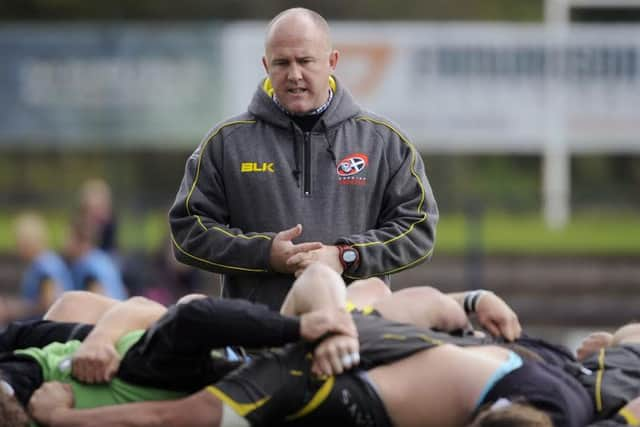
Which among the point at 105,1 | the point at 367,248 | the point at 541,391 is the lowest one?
the point at 541,391

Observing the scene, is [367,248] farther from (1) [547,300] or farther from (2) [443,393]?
(1) [547,300]

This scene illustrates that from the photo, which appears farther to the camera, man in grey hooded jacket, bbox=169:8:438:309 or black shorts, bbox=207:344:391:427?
man in grey hooded jacket, bbox=169:8:438:309

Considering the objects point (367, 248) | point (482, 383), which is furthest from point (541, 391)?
point (367, 248)

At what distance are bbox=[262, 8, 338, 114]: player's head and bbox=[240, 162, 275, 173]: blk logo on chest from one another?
27cm

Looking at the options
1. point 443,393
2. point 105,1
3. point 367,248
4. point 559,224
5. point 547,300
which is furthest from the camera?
point 105,1

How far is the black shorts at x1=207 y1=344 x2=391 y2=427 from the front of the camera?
516 centimetres

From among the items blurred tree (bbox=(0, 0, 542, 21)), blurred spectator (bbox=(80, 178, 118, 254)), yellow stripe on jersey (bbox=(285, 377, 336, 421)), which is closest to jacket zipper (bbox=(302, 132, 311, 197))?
yellow stripe on jersey (bbox=(285, 377, 336, 421))

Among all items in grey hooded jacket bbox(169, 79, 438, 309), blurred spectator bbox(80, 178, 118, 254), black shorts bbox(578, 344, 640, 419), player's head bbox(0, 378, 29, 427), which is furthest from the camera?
blurred spectator bbox(80, 178, 118, 254)

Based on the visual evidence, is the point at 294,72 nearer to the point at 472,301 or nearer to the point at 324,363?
the point at 472,301

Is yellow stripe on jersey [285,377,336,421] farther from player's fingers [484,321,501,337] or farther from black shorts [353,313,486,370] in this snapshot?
player's fingers [484,321,501,337]

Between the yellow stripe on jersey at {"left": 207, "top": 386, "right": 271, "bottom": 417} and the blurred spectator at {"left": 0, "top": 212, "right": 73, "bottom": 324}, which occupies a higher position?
the yellow stripe on jersey at {"left": 207, "top": 386, "right": 271, "bottom": 417}

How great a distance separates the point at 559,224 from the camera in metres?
18.5

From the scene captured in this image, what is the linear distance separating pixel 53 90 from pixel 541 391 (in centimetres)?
1582

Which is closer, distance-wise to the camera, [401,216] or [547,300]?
[401,216]
